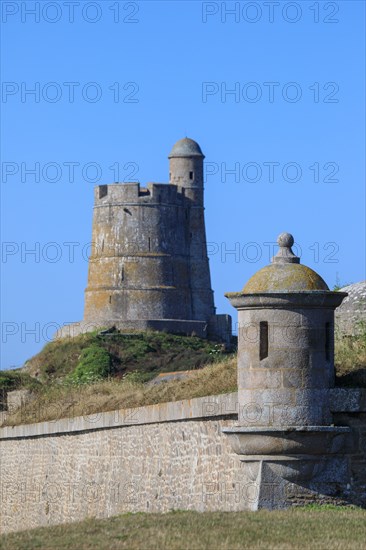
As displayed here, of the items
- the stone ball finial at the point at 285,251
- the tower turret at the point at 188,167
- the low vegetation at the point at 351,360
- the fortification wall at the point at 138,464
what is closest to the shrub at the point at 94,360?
the tower turret at the point at 188,167

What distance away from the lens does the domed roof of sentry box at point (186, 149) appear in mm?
94562

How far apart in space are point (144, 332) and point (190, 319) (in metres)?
6.20

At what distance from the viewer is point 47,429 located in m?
24.1

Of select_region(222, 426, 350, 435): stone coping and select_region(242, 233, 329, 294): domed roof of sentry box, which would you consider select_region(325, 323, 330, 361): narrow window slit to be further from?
select_region(222, 426, 350, 435): stone coping

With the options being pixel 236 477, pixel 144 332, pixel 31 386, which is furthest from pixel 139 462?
pixel 144 332

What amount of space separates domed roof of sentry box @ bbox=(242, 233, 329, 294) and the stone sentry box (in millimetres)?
11

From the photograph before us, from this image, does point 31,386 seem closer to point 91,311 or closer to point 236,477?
point 236,477

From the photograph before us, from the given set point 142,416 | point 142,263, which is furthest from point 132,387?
point 142,263

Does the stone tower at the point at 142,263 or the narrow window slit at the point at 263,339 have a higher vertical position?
the stone tower at the point at 142,263

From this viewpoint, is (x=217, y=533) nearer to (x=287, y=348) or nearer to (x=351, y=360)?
(x=287, y=348)

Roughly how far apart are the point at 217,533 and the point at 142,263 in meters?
78.4

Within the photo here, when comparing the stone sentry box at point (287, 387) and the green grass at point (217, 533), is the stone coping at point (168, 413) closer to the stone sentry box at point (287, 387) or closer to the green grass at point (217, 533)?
the stone sentry box at point (287, 387)

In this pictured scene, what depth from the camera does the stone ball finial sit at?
15.6 m

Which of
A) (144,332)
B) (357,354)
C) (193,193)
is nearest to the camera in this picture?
(357,354)
